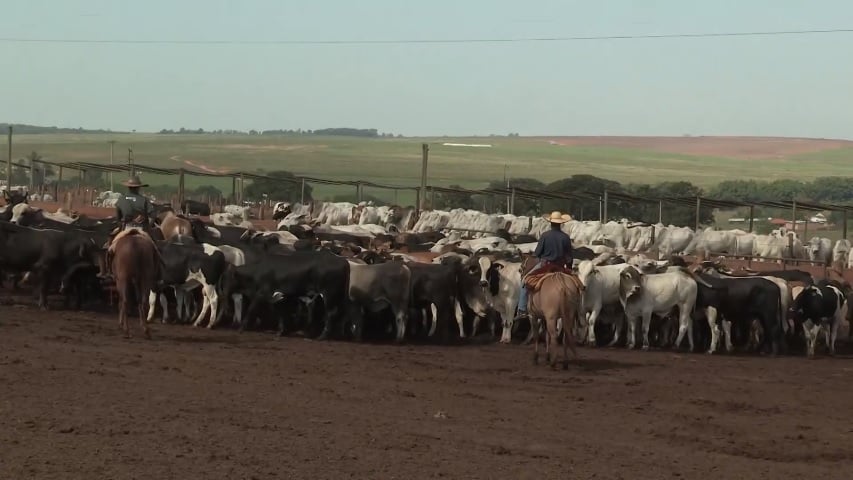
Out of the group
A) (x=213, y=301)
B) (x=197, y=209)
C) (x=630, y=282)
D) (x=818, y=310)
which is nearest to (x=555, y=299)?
(x=630, y=282)

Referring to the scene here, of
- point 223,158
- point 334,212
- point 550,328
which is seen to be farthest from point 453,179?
point 550,328

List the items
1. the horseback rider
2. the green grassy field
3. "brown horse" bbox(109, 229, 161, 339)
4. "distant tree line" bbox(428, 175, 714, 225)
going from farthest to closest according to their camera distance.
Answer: the green grassy field → "distant tree line" bbox(428, 175, 714, 225) → the horseback rider → "brown horse" bbox(109, 229, 161, 339)

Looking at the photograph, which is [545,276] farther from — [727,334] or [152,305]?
[152,305]

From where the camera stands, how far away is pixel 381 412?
11.8 meters

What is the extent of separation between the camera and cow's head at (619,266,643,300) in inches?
768

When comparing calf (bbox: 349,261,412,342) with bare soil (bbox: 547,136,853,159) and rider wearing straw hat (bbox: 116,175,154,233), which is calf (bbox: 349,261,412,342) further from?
bare soil (bbox: 547,136,853,159)

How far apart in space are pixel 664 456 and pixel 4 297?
1321cm

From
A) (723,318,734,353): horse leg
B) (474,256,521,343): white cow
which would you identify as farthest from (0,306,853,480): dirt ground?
(723,318,734,353): horse leg

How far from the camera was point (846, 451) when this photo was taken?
11.3 metres

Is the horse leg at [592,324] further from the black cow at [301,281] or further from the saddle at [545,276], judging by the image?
the black cow at [301,281]

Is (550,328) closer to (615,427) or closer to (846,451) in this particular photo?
(615,427)

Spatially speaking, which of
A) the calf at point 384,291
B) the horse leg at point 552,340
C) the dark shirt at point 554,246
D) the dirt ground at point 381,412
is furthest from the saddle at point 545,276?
the calf at point 384,291

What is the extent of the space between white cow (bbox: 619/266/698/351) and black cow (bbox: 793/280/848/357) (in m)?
1.71

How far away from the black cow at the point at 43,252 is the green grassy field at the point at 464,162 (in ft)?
281
